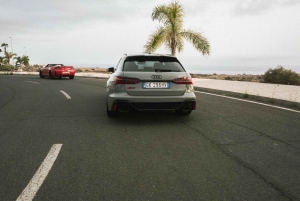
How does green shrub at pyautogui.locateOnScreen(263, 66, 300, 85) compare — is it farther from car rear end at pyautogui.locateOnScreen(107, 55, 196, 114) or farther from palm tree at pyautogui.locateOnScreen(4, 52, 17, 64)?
palm tree at pyautogui.locateOnScreen(4, 52, 17, 64)

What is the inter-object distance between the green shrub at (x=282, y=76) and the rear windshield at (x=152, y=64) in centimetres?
1165

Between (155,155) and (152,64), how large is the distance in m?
2.73

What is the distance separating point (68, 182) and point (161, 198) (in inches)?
43.0

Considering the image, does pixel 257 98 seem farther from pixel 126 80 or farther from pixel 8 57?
pixel 8 57

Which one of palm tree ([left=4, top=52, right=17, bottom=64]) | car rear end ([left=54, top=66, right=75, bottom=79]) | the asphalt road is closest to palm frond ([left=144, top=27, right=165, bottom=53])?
car rear end ([left=54, top=66, right=75, bottom=79])

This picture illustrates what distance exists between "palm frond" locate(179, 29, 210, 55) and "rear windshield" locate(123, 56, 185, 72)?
13.0 metres

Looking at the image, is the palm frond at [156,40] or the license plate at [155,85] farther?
the palm frond at [156,40]

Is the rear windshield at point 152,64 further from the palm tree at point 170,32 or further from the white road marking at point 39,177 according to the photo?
the palm tree at point 170,32

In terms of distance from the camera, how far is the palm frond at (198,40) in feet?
61.0

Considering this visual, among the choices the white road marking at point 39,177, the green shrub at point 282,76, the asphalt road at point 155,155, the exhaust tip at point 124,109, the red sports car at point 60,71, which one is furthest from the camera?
the red sports car at point 60,71

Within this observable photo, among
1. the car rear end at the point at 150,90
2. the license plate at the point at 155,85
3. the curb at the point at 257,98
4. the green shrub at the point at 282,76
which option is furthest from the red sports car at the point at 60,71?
the license plate at the point at 155,85

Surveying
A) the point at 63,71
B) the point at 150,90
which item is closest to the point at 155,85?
the point at 150,90

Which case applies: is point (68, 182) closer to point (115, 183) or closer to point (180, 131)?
point (115, 183)

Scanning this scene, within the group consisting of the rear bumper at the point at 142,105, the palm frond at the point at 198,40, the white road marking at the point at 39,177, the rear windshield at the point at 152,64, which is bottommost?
the white road marking at the point at 39,177
